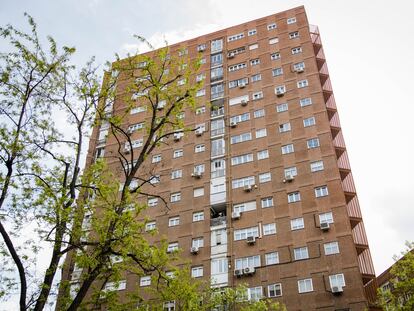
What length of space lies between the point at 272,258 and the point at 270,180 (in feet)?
19.3

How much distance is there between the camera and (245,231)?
30641 millimetres

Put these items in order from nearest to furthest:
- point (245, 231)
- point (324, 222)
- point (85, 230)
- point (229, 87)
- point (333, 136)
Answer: point (85, 230), point (324, 222), point (245, 231), point (333, 136), point (229, 87)

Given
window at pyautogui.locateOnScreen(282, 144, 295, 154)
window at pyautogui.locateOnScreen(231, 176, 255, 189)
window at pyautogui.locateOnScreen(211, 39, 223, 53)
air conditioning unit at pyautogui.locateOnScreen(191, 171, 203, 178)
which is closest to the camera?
window at pyautogui.locateOnScreen(231, 176, 255, 189)

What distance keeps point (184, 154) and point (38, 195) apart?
23.3 meters

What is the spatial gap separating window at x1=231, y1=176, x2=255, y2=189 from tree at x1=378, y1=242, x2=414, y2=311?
43.7 ft

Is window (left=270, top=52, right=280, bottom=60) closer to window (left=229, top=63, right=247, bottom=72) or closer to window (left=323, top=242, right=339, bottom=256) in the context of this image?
window (left=229, top=63, right=247, bottom=72)

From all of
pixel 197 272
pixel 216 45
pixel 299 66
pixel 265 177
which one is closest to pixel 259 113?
pixel 299 66

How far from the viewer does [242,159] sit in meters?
34.3

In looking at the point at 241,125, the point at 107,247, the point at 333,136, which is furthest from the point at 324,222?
the point at 107,247

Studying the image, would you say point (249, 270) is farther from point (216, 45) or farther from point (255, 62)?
point (216, 45)

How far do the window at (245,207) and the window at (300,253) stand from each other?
14.5 ft

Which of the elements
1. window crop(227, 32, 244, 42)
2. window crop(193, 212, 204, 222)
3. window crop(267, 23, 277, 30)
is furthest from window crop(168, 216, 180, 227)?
window crop(267, 23, 277, 30)

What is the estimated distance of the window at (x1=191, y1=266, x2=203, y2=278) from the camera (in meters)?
29.9

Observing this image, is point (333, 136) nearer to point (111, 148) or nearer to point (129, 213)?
point (111, 148)
